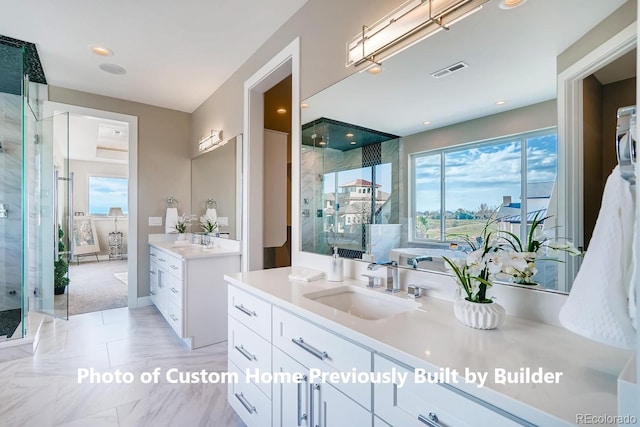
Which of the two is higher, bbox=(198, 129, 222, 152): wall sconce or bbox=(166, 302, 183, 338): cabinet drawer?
bbox=(198, 129, 222, 152): wall sconce

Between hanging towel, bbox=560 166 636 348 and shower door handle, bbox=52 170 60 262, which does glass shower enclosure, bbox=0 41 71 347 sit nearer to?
shower door handle, bbox=52 170 60 262

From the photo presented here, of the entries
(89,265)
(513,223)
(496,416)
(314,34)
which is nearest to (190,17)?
(314,34)

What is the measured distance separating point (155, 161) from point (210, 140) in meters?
1.05

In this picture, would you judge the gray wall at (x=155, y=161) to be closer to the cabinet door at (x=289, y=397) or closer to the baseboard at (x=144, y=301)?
the baseboard at (x=144, y=301)

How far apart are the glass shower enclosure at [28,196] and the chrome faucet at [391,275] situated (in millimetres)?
3280

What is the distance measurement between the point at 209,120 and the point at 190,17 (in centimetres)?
158

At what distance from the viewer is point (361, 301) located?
1.52 metres

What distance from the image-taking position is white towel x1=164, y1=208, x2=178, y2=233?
4078mm

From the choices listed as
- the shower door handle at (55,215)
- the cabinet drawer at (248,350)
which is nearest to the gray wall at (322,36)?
the cabinet drawer at (248,350)

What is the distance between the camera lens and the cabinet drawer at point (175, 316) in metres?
2.71

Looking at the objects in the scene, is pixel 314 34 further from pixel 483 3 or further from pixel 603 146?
pixel 603 146

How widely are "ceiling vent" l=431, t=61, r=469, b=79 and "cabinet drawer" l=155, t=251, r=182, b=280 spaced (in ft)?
8.04

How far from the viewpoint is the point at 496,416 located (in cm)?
66

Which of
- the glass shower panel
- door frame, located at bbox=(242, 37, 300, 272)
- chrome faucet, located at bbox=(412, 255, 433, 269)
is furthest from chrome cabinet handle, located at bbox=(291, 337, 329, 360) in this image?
the glass shower panel
